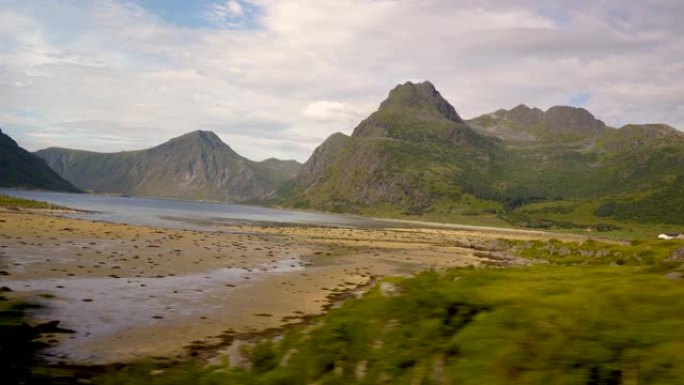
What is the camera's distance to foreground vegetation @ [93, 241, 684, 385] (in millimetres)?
6570

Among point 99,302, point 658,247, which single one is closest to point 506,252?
point 658,247

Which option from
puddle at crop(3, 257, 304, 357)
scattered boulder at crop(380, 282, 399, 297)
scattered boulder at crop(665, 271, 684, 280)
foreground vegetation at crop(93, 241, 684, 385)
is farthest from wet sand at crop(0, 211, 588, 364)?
scattered boulder at crop(665, 271, 684, 280)

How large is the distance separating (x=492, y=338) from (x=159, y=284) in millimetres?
23648

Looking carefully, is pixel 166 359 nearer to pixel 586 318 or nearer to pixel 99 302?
pixel 99 302

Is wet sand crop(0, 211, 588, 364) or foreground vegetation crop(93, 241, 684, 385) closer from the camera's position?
foreground vegetation crop(93, 241, 684, 385)

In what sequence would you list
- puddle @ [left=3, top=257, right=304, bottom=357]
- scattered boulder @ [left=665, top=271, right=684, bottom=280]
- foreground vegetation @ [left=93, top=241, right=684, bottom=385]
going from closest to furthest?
foreground vegetation @ [left=93, top=241, right=684, bottom=385]
scattered boulder @ [left=665, top=271, right=684, bottom=280]
puddle @ [left=3, top=257, right=304, bottom=357]

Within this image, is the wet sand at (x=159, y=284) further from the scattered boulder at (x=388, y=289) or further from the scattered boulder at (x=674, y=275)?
the scattered boulder at (x=674, y=275)

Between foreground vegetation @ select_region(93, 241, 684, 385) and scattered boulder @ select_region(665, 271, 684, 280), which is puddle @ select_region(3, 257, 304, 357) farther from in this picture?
scattered boulder @ select_region(665, 271, 684, 280)

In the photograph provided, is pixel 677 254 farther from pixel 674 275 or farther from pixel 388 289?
pixel 388 289

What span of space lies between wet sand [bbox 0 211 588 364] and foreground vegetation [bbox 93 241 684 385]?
173 inches

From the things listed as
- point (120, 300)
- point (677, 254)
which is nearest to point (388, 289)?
point (120, 300)

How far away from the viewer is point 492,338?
766cm

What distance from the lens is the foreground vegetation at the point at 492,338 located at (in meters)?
6.57

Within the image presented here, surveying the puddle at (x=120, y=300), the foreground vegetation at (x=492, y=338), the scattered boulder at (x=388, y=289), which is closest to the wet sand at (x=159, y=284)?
the puddle at (x=120, y=300)
